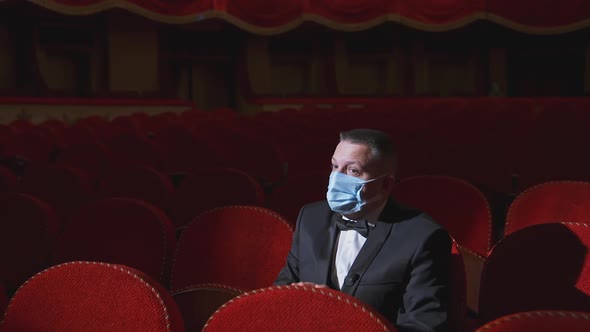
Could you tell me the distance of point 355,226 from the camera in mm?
1707

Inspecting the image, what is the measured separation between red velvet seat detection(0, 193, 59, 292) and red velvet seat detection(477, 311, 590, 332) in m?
1.91

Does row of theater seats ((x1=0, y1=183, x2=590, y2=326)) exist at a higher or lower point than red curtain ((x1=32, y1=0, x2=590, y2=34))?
lower

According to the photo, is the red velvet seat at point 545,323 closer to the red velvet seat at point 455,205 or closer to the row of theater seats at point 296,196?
the row of theater seats at point 296,196

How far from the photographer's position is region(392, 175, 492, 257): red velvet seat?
2.65 metres

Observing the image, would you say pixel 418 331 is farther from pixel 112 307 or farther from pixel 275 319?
pixel 112 307

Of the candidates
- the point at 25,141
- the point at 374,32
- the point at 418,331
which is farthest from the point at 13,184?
the point at 374,32

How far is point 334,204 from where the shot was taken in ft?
5.47

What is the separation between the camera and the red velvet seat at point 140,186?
3.35 m

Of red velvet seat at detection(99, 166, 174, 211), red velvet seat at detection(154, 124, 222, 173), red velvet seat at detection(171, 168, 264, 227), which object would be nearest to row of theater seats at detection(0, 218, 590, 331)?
red velvet seat at detection(171, 168, 264, 227)

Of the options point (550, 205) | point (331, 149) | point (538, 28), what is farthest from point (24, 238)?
point (538, 28)

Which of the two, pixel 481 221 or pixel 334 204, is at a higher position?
pixel 334 204

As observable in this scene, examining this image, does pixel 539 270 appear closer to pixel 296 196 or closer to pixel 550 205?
pixel 550 205

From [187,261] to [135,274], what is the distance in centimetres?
86

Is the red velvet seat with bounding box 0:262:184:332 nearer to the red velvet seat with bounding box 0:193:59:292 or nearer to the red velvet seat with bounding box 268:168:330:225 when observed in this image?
the red velvet seat with bounding box 0:193:59:292
